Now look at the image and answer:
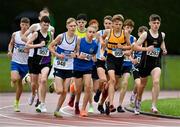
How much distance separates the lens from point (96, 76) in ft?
61.8

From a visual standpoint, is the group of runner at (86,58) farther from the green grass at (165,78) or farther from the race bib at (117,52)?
the green grass at (165,78)

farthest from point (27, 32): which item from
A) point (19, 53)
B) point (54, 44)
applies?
point (54, 44)

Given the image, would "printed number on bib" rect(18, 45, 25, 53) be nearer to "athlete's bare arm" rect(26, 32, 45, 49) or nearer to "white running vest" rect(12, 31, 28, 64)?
"white running vest" rect(12, 31, 28, 64)

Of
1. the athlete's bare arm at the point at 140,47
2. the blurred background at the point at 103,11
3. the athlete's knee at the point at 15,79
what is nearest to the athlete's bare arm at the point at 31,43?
the athlete's knee at the point at 15,79

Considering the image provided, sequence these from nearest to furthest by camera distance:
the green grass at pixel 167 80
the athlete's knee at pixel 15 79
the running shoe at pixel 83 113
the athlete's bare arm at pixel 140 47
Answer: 1. the running shoe at pixel 83 113
2. the athlete's bare arm at pixel 140 47
3. the athlete's knee at pixel 15 79
4. the green grass at pixel 167 80

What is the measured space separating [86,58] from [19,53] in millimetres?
2258

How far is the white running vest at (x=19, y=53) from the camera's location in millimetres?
18391

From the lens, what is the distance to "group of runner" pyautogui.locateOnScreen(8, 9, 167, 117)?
16875 millimetres

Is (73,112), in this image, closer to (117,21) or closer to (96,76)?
(96,76)

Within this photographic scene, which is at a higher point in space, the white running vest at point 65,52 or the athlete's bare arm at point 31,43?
the athlete's bare arm at point 31,43

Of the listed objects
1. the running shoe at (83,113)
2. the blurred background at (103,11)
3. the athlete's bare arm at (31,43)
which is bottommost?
the running shoe at (83,113)

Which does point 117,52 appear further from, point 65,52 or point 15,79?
point 15,79

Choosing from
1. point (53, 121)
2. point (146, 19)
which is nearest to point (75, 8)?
point (146, 19)

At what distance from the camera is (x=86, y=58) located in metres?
16.9
